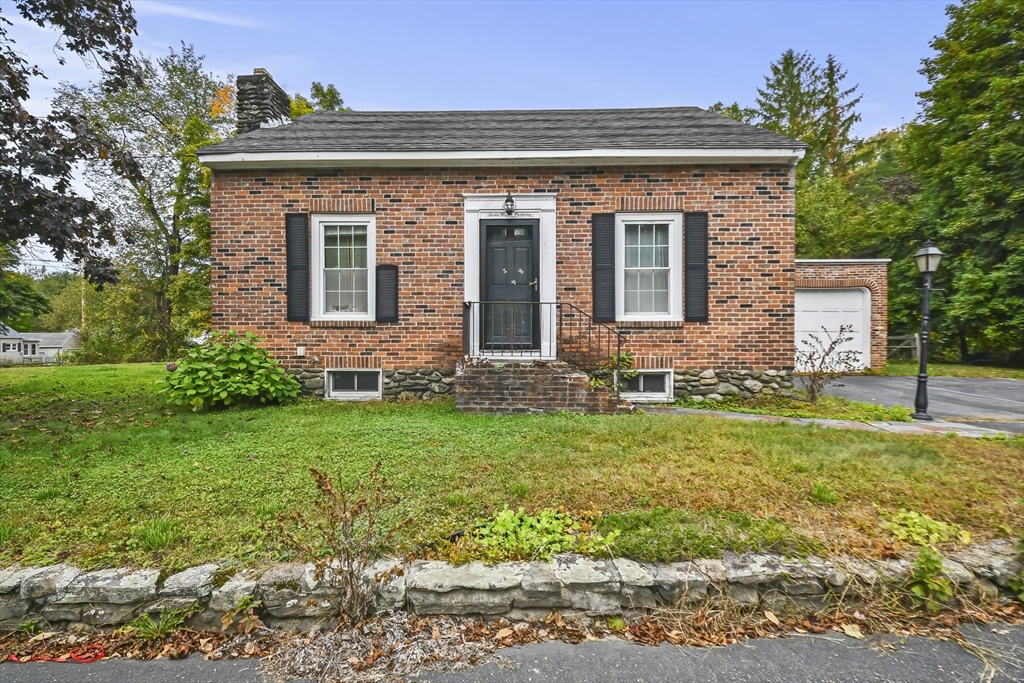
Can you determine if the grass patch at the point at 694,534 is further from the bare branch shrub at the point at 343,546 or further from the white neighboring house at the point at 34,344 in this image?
the white neighboring house at the point at 34,344

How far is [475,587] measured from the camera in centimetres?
245

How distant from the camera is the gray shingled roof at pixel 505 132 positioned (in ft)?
23.9

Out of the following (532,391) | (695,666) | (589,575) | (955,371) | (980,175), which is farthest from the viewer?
(980,175)

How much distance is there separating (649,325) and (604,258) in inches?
49.9

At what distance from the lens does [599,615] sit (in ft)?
8.11

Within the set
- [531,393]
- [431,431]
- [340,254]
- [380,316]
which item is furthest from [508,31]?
[431,431]

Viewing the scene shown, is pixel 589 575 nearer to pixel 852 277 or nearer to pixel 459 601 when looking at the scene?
pixel 459 601

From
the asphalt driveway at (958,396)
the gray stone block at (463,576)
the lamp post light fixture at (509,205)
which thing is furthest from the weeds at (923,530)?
the lamp post light fixture at (509,205)

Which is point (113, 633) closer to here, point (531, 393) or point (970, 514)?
point (531, 393)

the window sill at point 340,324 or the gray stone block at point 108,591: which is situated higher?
the window sill at point 340,324

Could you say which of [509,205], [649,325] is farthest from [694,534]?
[509,205]

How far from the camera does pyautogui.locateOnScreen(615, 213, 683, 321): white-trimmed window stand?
7430 millimetres

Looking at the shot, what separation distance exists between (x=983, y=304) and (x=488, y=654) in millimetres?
17489

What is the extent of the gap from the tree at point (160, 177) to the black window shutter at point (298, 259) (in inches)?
497
